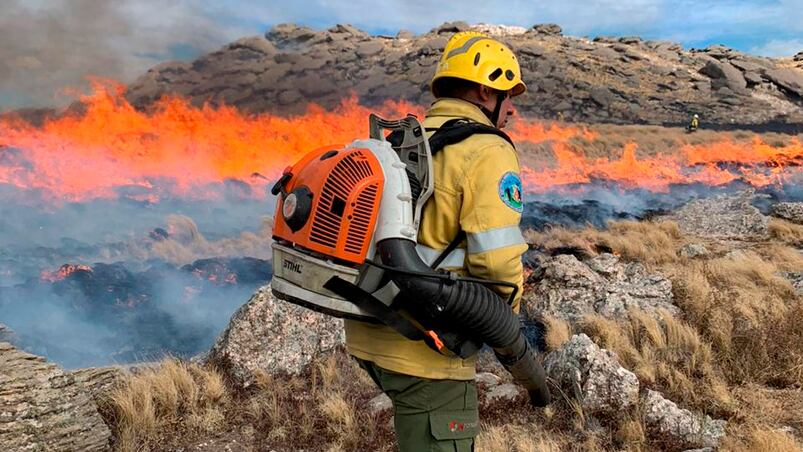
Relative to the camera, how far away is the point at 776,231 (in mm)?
12141

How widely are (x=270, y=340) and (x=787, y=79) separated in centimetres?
4310

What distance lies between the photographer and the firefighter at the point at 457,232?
1.62m

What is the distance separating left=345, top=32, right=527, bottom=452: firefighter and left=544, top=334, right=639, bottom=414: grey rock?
2.65m

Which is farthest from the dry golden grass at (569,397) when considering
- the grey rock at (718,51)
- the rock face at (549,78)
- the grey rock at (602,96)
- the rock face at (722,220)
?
the grey rock at (718,51)

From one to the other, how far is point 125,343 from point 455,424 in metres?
7.31

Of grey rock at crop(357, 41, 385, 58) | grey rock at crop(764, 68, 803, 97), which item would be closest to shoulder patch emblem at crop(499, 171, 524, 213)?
grey rock at crop(357, 41, 385, 58)

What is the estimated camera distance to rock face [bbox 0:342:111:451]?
10.9 feet

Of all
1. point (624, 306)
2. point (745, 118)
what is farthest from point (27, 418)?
point (745, 118)

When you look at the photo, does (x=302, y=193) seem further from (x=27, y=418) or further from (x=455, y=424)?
(x=27, y=418)

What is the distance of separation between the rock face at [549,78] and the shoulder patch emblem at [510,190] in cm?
1909

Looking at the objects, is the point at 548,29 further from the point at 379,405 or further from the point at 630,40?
the point at 379,405

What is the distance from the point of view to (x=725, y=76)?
3597cm

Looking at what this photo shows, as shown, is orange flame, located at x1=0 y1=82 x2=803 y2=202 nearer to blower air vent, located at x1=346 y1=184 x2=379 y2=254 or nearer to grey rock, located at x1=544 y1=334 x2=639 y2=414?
grey rock, located at x1=544 y1=334 x2=639 y2=414

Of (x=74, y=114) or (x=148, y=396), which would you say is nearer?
(x=148, y=396)
